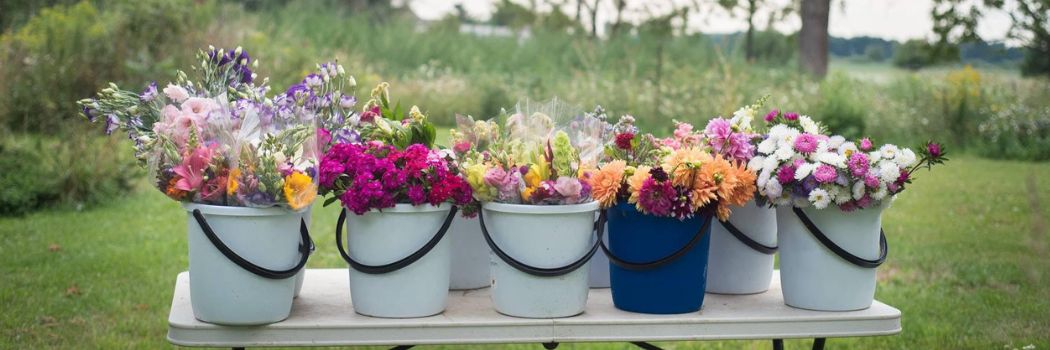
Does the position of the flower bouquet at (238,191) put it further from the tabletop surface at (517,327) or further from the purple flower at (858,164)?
the purple flower at (858,164)

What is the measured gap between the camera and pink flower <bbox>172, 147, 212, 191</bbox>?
7.30ft

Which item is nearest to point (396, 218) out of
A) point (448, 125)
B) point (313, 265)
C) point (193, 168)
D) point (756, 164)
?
point (193, 168)

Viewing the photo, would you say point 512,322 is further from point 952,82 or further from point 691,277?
point 952,82

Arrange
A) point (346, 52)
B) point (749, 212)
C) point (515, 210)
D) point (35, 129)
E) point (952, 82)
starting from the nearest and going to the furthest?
point (515, 210), point (749, 212), point (35, 129), point (952, 82), point (346, 52)

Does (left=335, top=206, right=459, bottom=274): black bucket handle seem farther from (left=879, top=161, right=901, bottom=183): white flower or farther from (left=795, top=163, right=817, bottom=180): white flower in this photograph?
(left=879, top=161, right=901, bottom=183): white flower

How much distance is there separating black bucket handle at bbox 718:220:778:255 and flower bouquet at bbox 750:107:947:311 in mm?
146

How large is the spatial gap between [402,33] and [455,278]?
13.7m

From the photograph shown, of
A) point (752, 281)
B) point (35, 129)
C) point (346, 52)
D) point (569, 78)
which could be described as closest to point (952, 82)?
point (569, 78)

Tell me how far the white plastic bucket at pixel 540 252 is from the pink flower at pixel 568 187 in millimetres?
29

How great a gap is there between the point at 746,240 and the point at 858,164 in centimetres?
41

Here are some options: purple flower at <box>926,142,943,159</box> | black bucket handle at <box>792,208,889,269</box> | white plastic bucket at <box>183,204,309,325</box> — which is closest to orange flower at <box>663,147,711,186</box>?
black bucket handle at <box>792,208,889,269</box>

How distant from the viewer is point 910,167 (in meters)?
2.46

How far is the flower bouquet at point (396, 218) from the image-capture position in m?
→ 2.29

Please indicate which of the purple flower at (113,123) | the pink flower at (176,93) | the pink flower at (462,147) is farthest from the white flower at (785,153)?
the purple flower at (113,123)
